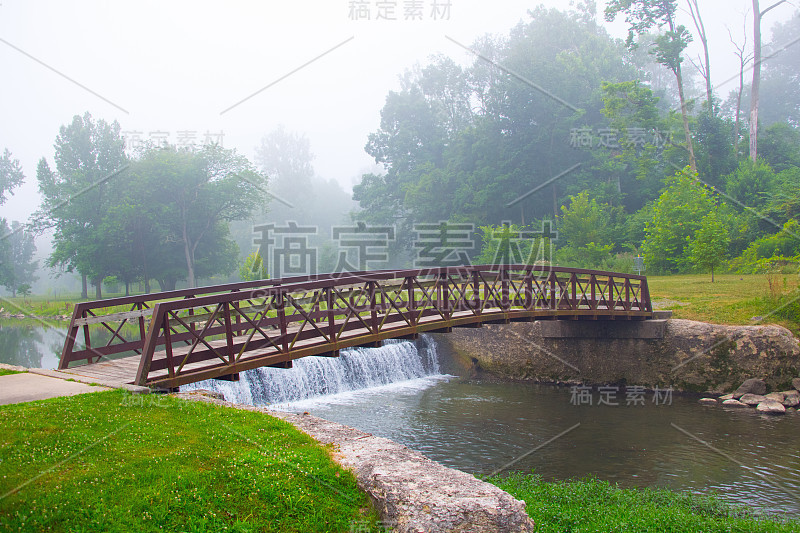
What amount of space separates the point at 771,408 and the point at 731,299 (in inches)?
281

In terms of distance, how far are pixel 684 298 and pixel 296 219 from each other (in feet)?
280

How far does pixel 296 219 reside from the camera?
103 m

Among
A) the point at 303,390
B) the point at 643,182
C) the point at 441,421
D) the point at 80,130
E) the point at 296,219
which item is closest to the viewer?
the point at 441,421

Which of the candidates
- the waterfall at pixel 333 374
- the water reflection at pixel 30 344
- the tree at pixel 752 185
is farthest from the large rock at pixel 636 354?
the tree at pixel 752 185

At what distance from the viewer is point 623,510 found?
9.23 meters

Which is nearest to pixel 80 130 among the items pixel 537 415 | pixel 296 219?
pixel 296 219

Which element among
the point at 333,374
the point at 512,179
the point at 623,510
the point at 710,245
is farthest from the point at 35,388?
the point at 512,179

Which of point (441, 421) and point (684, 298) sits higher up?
point (684, 298)

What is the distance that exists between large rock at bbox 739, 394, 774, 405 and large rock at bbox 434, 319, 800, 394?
88cm

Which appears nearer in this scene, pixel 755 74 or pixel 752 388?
pixel 752 388

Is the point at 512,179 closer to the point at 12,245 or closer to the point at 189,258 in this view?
the point at 189,258

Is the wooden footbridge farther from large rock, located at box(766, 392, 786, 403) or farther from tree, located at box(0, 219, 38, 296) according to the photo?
tree, located at box(0, 219, 38, 296)

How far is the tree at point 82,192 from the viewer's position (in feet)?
179

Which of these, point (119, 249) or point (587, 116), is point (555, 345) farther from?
point (119, 249)
